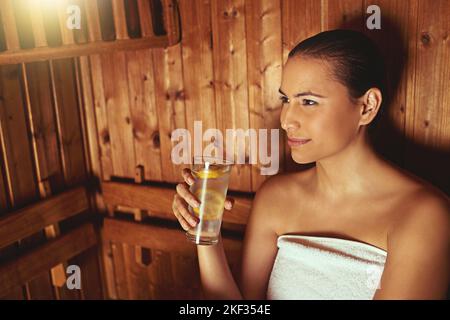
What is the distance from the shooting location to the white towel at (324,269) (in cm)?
163

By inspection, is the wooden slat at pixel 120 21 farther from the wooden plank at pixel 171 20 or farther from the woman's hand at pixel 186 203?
the woman's hand at pixel 186 203

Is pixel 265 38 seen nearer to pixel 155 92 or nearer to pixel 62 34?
pixel 155 92

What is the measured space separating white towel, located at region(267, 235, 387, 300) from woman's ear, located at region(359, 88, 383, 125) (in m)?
0.43

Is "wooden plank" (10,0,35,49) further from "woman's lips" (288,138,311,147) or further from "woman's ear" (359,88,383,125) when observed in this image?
"woman's ear" (359,88,383,125)

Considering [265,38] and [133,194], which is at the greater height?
[265,38]

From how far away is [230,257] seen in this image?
2498 mm

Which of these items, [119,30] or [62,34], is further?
[119,30]

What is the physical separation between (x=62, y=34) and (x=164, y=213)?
1.13 metres

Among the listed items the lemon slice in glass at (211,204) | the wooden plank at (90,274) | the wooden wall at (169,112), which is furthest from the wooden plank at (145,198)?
the lemon slice in glass at (211,204)

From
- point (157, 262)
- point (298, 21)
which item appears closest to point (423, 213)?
point (298, 21)

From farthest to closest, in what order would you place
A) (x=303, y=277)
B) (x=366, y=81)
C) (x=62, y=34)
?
1. (x=62, y=34)
2. (x=303, y=277)
3. (x=366, y=81)

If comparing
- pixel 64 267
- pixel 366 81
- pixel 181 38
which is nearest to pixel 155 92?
pixel 181 38

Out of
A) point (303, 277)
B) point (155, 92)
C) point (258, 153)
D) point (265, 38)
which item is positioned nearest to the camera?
point (303, 277)

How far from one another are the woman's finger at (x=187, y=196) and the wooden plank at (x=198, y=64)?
0.87 m
